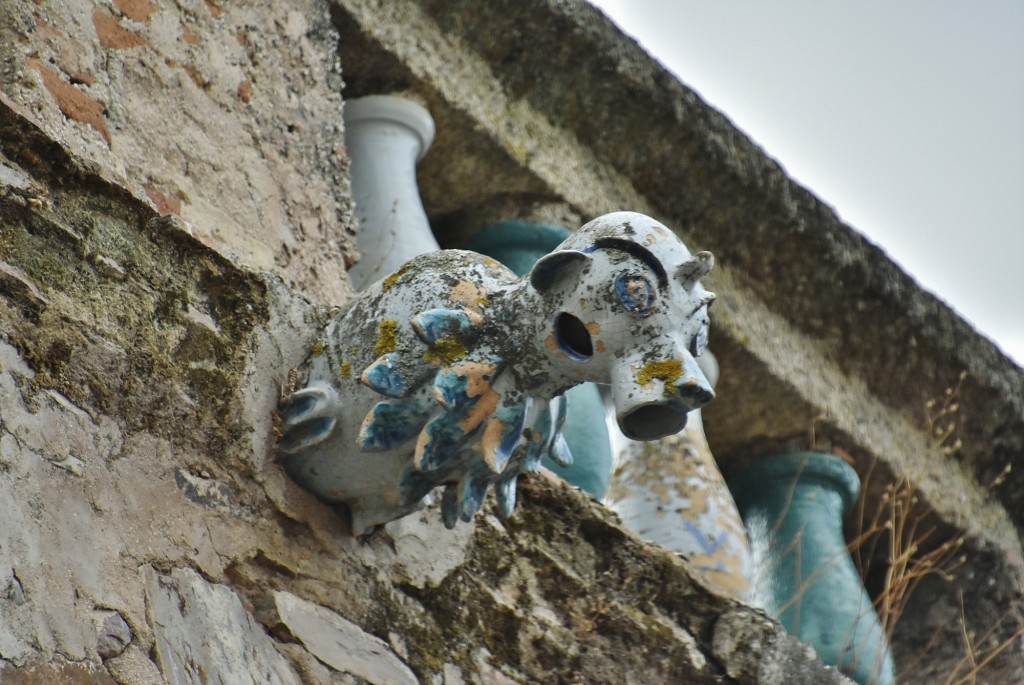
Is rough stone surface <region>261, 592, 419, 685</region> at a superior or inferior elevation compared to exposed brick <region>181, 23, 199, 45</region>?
inferior

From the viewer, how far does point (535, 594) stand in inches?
97.4

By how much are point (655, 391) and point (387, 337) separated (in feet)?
1.27

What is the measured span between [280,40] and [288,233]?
434mm

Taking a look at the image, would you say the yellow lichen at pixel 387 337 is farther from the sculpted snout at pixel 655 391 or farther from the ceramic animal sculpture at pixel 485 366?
the sculpted snout at pixel 655 391

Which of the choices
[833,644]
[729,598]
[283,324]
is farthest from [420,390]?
[833,644]

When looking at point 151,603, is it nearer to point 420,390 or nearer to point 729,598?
point 420,390

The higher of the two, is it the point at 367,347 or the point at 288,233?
the point at 288,233

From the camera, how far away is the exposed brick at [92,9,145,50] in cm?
240

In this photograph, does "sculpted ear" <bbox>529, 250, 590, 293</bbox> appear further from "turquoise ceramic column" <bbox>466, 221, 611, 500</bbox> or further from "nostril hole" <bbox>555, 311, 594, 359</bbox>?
"turquoise ceramic column" <bbox>466, 221, 611, 500</bbox>

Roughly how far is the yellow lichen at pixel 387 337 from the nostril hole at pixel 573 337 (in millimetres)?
217

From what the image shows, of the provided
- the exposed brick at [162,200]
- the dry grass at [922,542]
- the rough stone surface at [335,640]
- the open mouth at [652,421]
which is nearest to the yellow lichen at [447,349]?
the open mouth at [652,421]

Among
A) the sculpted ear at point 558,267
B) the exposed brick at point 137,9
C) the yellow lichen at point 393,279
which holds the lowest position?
the sculpted ear at point 558,267

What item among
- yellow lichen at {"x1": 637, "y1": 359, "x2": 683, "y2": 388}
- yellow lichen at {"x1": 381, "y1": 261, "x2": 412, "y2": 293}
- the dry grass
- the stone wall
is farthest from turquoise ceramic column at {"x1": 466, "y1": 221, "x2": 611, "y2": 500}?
the dry grass

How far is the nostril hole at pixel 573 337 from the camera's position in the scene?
6.67 ft
